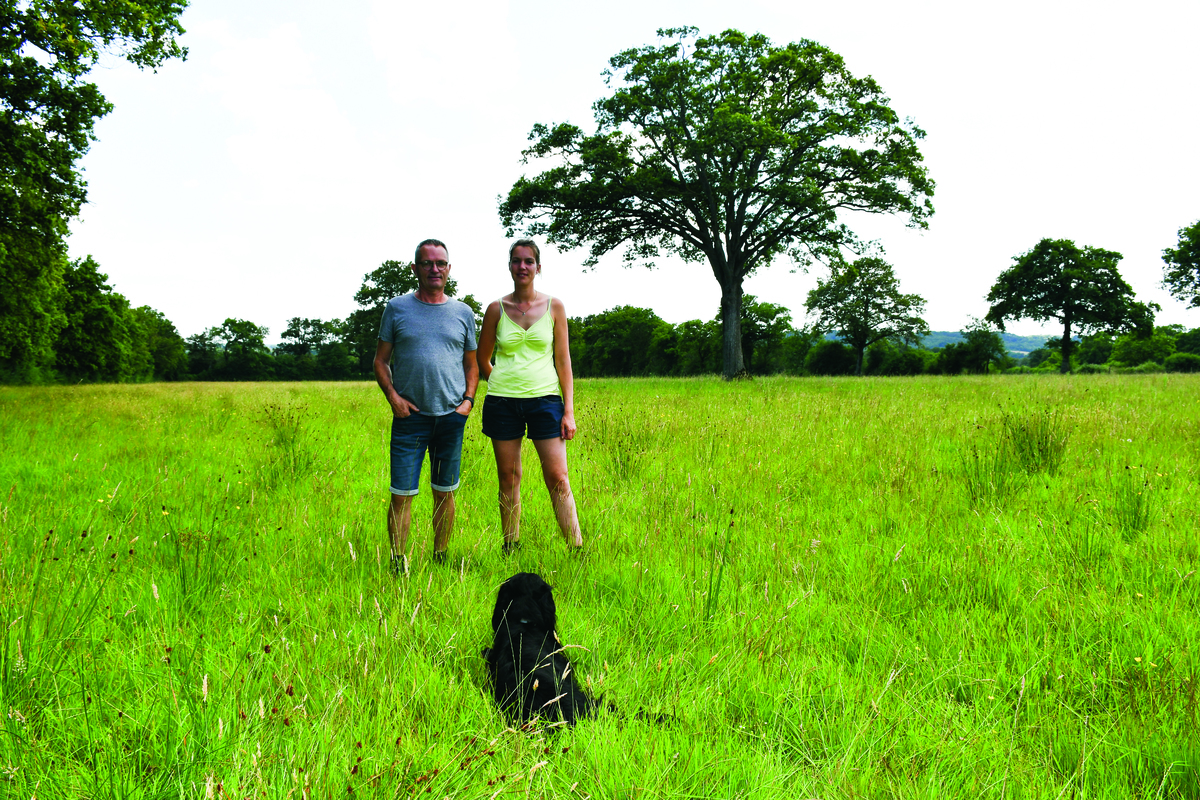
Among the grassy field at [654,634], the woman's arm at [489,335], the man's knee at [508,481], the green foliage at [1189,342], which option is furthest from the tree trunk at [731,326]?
the green foliage at [1189,342]

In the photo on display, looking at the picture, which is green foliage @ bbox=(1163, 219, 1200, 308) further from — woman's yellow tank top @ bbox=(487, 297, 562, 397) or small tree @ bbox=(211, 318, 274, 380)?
small tree @ bbox=(211, 318, 274, 380)

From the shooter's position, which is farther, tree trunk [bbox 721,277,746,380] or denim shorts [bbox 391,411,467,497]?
tree trunk [bbox 721,277,746,380]

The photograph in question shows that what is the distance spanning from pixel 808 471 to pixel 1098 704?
3.27 m

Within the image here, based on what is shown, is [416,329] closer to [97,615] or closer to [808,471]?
[97,615]

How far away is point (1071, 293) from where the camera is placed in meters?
41.5

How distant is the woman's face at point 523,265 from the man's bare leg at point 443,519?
1415 mm

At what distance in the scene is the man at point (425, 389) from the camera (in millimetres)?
3213

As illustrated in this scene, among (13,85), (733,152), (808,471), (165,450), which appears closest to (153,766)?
(808,471)

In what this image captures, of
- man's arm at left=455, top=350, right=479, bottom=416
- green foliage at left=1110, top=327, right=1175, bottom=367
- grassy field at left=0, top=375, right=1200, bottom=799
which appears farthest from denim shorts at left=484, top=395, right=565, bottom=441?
green foliage at left=1110, top=327, right=1175, bottom=367

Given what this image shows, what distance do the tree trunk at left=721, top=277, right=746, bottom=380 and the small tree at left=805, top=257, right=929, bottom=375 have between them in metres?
40.9

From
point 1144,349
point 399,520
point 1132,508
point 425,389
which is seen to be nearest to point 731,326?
point 1132,508

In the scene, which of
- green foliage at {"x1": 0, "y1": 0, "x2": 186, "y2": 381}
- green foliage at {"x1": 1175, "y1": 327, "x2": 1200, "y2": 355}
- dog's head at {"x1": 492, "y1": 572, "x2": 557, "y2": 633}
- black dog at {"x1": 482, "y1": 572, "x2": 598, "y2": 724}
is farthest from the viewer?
green foliage at {"x1": 1175, "y1": 327, "x2": 1200, "y2": 355}

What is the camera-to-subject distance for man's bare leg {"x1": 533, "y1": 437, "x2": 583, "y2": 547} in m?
3.46

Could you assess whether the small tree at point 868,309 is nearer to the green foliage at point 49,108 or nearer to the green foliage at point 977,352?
the green foliage at point 977,352
